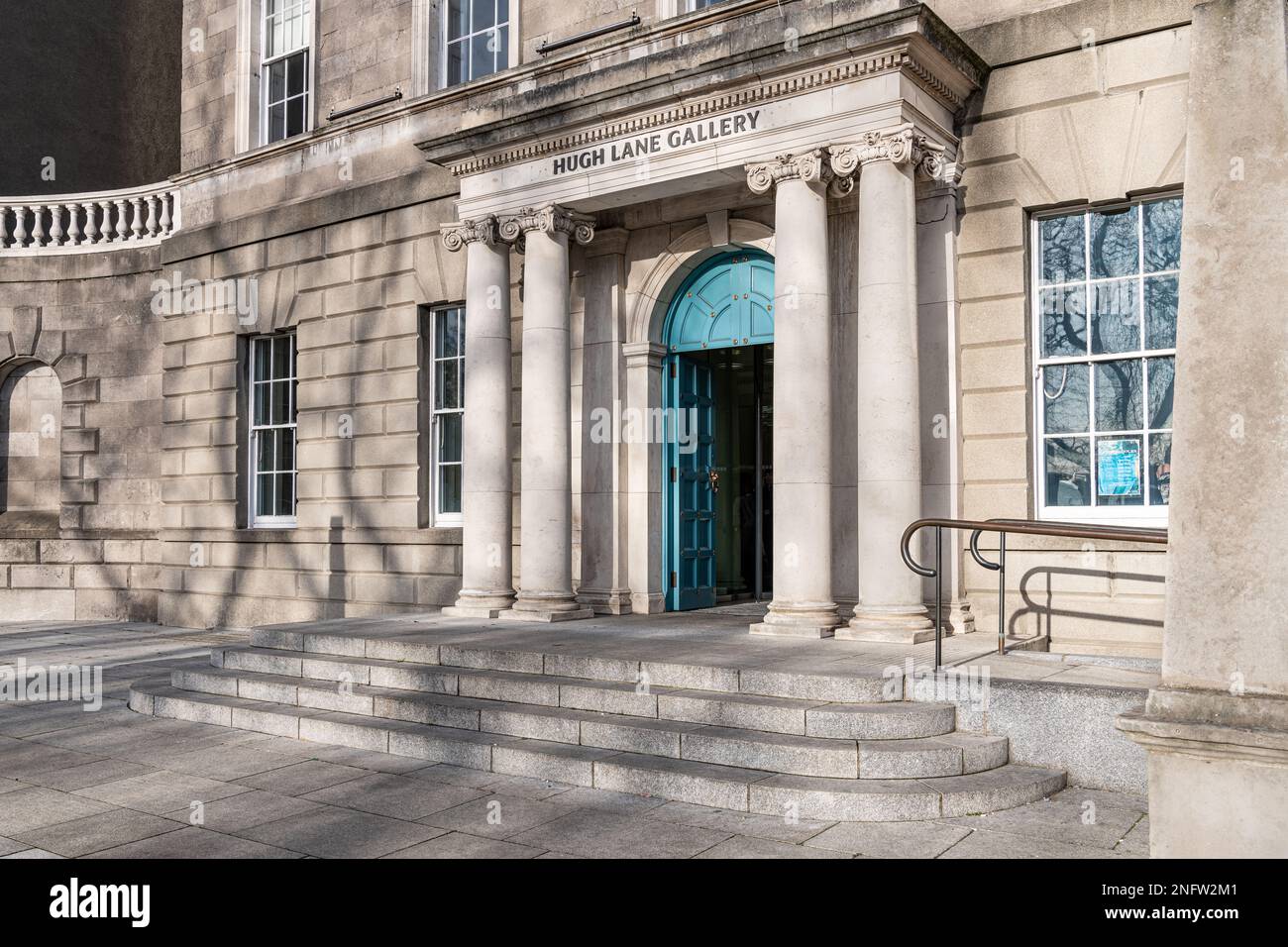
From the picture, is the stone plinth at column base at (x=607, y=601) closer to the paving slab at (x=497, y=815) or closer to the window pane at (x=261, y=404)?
the paving slab at (x=497, y=815)

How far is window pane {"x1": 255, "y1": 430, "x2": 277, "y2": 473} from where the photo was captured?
15.7 m

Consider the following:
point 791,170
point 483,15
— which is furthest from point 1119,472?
point 483,15

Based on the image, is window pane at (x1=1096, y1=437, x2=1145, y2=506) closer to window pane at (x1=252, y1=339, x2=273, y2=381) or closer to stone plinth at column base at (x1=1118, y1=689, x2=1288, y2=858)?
stone plinth at column base at (x1=1118, y1=689, x2=1288, y2=858)

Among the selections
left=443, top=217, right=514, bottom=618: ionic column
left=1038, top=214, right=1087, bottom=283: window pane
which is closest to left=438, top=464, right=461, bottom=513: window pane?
left=443, top=217, right=514, bottom=618: ionic column

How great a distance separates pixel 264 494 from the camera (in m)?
15.7

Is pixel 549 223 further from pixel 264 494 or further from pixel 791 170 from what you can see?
pixel 264 494

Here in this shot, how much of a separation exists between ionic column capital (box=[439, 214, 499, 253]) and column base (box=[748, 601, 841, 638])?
5.01m

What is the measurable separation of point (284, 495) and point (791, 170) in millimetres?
9183

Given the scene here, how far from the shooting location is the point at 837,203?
1031cm

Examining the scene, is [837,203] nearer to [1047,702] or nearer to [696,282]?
[696,282]

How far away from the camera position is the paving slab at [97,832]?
562cm

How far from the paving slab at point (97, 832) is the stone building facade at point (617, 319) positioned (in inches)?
197

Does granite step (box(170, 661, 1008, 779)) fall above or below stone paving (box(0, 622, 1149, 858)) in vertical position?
above

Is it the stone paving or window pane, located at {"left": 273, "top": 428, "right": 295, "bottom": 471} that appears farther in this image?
window pane, located at {"left": 273, "top": 428, "right": 295, "bottom": 471}
